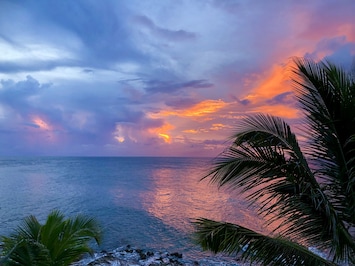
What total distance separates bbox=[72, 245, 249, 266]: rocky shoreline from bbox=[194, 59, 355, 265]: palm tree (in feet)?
40.0

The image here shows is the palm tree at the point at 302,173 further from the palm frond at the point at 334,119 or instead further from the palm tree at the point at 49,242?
the palm tree at the point at 49,242

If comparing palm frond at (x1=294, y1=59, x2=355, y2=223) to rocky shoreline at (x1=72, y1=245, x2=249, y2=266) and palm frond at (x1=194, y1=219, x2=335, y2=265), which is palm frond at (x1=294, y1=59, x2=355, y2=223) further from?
rocky shoreline at (x1=72, y1=245, x2=249, y2=266)

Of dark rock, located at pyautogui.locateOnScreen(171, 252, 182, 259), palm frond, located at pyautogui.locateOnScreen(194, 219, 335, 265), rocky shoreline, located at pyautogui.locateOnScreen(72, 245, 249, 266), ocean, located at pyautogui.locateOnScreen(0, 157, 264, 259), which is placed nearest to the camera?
palm frond, located at pyautogui.locateOnScreen(194, 219, 335, 265)

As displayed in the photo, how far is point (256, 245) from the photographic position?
478cm

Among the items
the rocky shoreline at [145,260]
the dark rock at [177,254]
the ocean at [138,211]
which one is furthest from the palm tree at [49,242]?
the dark rock at [177,254]

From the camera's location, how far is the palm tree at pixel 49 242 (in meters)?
4.72

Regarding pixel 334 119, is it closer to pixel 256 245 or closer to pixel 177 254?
pixel 256 245

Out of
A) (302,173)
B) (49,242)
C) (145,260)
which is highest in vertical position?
(302,173)

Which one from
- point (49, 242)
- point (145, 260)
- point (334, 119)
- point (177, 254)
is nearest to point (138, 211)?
point (177, 254)

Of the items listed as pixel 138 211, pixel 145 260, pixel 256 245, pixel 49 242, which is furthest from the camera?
pixel 138 211

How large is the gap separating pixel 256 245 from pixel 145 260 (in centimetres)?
1363

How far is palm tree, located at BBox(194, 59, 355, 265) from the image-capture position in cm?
471

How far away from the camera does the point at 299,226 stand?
16.2ft

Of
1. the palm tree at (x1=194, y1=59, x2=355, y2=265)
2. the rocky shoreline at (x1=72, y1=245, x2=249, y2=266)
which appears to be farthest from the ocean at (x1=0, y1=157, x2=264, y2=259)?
the palm tree at (x1=194, y1=59, x2=355, y2=265)
